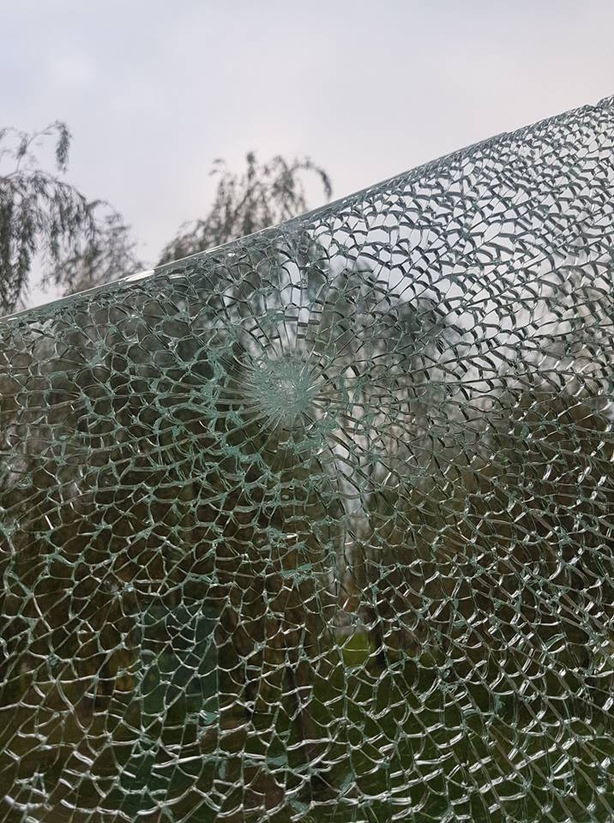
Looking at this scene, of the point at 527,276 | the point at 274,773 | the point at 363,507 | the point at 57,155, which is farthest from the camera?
the point at 57,155

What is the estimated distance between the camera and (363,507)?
3.47ft

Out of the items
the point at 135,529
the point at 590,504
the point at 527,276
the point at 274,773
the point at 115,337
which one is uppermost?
the point at 115,337

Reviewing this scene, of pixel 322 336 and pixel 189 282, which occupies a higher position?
pixel 189 282

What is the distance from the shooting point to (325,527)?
1.04 metres

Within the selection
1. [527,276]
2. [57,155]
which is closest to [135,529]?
[527,276]

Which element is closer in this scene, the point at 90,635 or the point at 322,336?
the point at 90,635

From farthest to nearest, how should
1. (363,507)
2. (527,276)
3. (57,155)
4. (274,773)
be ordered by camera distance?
1. (57,155)
2. (527,276)
3. (363,507)
4. (274,773)

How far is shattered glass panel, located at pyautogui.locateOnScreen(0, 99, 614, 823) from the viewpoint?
0.95 meters

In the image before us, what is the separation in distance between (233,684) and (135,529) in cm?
22

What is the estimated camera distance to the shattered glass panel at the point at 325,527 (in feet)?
3.11

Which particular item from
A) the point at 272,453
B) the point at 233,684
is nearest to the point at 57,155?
the point at 272,453

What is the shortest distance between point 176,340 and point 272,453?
0.67 ft

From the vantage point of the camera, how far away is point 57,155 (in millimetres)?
3096

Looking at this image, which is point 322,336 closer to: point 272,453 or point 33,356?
point 272,453
